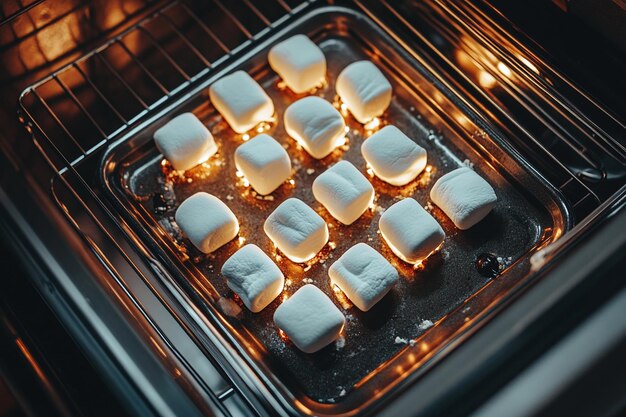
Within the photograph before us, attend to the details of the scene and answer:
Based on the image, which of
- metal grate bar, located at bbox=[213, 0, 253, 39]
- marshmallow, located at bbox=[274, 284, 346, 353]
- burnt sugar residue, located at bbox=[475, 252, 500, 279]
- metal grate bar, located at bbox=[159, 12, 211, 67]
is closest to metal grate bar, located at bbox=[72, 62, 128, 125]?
metal grate bar, located at bbox=[159, 12, 211, 67]

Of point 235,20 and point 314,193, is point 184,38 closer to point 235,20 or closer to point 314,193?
point 235,20

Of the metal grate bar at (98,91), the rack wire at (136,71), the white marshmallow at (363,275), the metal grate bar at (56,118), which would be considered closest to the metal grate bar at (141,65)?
the rack wire at (136,71)

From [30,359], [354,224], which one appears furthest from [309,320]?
[30,359]

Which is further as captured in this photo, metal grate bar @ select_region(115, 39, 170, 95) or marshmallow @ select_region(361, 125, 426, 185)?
metal grate bar @ select_region(115, 39, 170, 95)

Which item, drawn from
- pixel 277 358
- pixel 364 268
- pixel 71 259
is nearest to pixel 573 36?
pixel 364 268

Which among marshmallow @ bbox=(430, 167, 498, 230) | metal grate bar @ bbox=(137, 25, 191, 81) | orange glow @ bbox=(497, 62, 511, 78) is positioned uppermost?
metal grate bar @ bbox=(137, 25, 191, 81)

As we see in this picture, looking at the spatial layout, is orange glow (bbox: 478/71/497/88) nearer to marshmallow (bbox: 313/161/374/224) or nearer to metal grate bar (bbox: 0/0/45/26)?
marshmallow (bbox: 313/161/374/224)
